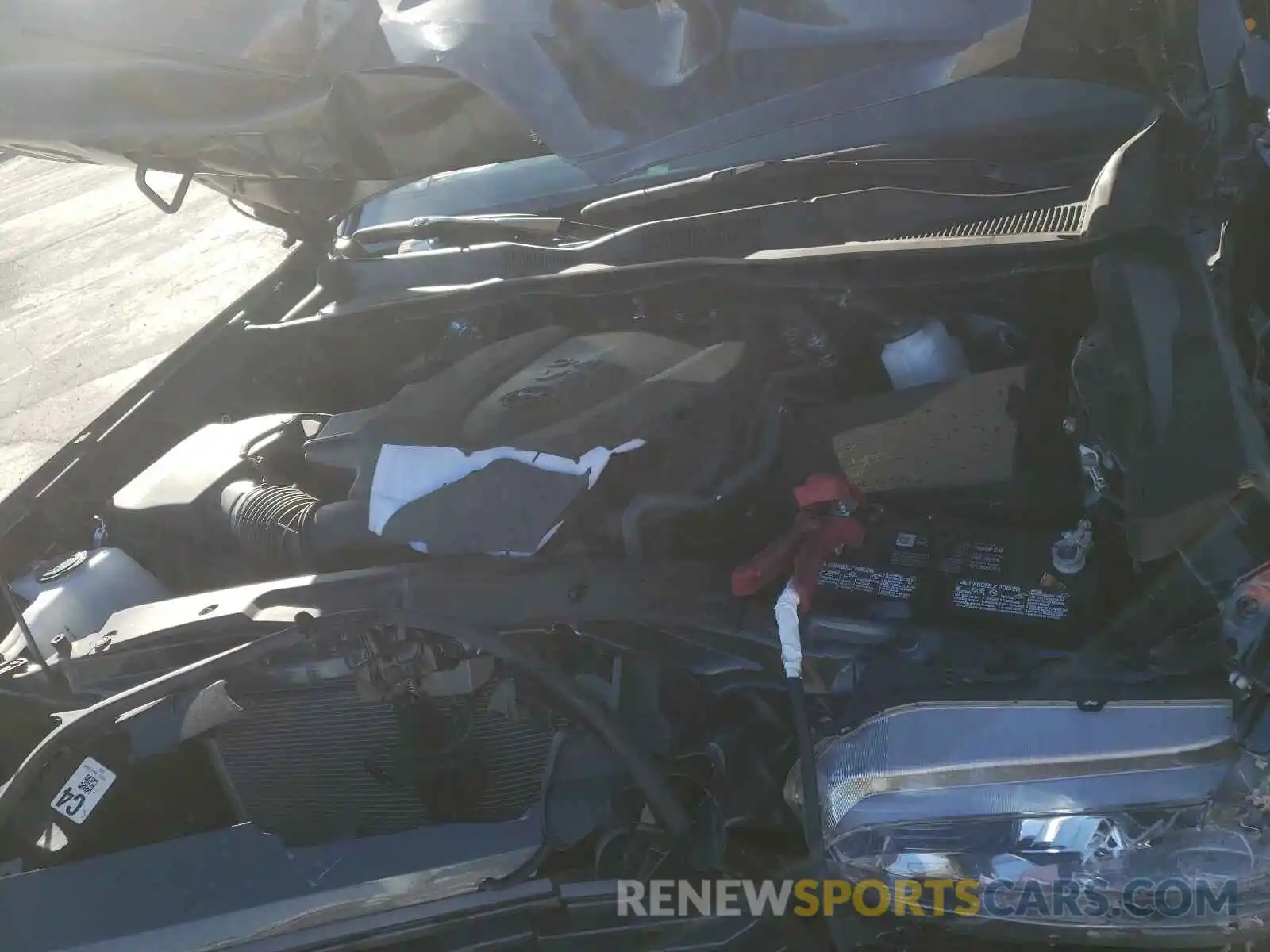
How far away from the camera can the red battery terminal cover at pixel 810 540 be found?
5.08 ft

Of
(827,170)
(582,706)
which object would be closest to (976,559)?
(582,706)

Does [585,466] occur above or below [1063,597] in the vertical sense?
above

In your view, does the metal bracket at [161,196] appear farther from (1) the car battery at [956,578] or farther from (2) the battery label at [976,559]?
(2) the battery label at [976,559]

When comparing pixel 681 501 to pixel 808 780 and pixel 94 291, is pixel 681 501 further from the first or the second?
pixel 94 291

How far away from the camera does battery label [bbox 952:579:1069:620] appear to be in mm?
1439

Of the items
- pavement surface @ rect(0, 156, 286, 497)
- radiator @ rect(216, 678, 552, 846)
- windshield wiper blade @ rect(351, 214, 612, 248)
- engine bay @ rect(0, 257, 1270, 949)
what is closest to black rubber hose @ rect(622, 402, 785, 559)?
engine bay @ rect(0, 257, 1270, 949)

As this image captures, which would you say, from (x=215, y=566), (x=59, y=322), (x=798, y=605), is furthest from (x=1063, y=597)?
(x=59, y=322)

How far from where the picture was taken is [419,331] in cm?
235

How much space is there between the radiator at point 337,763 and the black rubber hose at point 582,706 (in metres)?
0.15

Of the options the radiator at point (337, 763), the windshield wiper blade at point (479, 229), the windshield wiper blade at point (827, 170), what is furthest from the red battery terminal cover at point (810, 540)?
the windshield wiper blade at point (479, 229)

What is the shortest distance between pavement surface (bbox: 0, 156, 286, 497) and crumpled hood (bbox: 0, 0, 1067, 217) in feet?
10.5

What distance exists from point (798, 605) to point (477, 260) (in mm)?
1175

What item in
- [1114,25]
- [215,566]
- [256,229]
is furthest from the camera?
[256,229]

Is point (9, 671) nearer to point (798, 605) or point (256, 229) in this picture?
point (798, 605)
